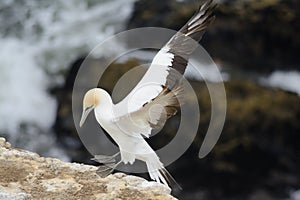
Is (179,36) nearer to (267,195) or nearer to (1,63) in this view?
(267,195)

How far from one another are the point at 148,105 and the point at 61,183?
1.92ft

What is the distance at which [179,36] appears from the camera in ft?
9.24

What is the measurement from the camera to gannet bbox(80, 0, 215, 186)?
2516 millimetres

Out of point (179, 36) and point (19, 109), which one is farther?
point (19, 109)

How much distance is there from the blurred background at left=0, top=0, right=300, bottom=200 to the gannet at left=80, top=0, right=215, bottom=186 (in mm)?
2876

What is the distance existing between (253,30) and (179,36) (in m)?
3.76

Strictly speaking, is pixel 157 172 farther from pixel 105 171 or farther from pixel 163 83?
pixel 163 83

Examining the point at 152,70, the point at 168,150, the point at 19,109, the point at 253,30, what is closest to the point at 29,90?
the point at 19,109

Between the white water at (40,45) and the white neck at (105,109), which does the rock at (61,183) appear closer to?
the white neck at (105,109)

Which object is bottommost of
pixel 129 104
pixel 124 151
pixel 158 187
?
pixel 158 187

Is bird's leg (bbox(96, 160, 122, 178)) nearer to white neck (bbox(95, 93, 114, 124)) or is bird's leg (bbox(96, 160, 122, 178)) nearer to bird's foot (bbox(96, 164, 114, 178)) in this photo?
bird's foot (bbox(96, 164, 114, 178))

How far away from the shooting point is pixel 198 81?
5.93 metres

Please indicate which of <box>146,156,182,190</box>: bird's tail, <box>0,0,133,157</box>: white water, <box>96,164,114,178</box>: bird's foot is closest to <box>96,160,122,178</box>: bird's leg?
<box>96,164,114,178</box>: bird's foot

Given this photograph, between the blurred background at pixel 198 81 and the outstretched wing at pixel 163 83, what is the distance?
2845mm
